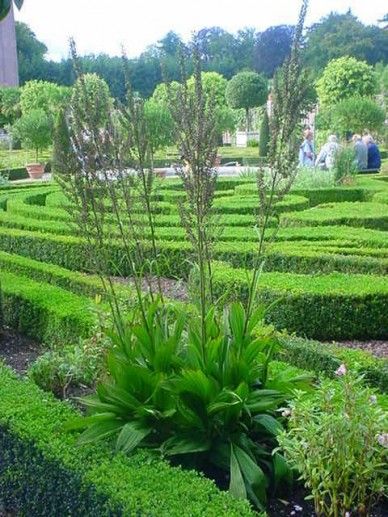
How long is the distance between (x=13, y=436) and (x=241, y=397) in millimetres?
1110

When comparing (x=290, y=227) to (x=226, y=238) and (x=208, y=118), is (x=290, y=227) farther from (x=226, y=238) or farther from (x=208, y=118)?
(x=208, y=118)

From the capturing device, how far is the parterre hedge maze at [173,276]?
297cm

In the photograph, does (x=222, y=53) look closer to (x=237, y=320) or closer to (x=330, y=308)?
(x=330, y=308)

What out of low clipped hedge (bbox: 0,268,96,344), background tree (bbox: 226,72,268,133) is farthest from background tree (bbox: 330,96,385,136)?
low clipped hedge (bbox: 0,268,96,344)

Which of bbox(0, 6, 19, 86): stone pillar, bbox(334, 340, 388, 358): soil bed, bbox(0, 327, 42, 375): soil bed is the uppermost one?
bbox(0, 6, 19, 86): stone pillar

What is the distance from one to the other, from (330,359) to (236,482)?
1.87 metres

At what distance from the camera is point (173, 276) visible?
6992mm

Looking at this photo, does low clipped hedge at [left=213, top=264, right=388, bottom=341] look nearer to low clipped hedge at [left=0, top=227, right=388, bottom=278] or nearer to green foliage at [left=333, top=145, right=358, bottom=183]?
low clipped hedge at [left=0, top=227, right=388, bottom=278]

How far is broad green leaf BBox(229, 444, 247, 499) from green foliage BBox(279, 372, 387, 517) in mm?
218

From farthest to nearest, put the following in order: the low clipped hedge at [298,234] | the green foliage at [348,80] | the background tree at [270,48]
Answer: the background tree at [270,48] → the green foliage at [348,80] → the low clipped hedge at [298,234]

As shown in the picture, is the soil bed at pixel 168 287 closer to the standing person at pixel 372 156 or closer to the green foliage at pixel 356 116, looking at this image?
the standing person at pixel 372 156

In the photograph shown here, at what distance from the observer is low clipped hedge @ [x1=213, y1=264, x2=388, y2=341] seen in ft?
19.6

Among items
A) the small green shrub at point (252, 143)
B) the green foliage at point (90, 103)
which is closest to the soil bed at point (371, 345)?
the green foliage at point (90, 103)

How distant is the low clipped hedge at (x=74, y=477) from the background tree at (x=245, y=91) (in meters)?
36.8
